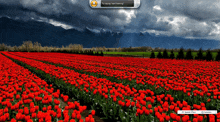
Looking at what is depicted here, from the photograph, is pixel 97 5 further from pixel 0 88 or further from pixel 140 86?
pixel 0 88

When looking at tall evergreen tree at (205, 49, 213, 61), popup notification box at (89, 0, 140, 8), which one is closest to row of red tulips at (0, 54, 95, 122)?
popup notification box at (89, 0, 140, 8)

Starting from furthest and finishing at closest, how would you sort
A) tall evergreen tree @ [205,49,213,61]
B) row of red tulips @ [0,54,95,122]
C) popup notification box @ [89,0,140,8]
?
1. tall evergreen tree @ [205,49,213,61]
2. popup notification box @ [89,0,140,8]
3. row of red tulips @ [0,54,95,122]

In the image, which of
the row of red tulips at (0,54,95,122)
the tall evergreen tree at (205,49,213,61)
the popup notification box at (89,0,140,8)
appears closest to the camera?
the row of red tulips at (0,54,95,122)

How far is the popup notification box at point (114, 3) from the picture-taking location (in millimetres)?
5112

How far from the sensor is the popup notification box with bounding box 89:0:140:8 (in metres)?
5.11

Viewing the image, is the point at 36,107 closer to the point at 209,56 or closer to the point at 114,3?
the point at 114,3

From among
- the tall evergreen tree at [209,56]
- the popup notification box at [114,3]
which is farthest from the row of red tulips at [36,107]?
the tall evergreen tree at [209,56]

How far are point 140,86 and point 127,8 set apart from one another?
476 cm

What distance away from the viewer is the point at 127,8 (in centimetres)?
532

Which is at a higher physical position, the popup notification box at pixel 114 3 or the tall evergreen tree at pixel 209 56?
the popup notification box at pixel 114 3

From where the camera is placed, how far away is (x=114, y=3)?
5.11 metres

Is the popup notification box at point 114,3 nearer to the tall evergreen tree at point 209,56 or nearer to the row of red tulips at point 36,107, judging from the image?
the row of red tulips at point 36,107

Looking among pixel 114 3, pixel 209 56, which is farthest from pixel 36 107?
pixel 209 56

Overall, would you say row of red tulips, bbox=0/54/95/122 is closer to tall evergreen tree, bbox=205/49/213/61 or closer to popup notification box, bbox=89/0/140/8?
popup notification box, bbox=89/0/140/8
